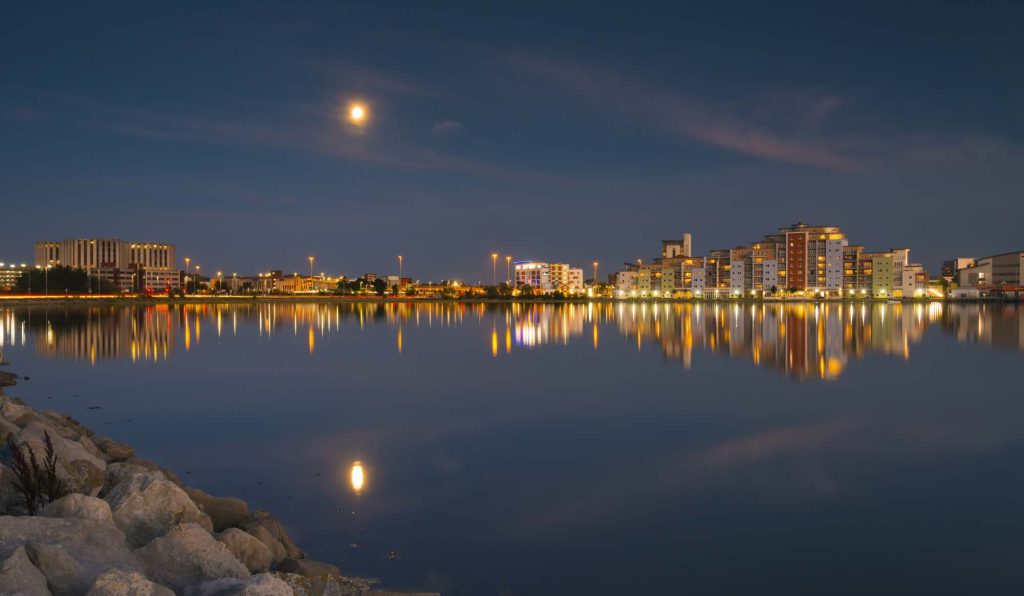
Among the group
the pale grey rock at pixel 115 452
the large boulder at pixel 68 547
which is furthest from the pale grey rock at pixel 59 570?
the pale grey rock at pixel 115 452

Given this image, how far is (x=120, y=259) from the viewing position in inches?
Result: 7392

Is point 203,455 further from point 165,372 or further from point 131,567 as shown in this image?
point 165,372

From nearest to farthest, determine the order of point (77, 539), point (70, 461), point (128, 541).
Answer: point (77, 539) < point (128, 541) < point (70, 461)

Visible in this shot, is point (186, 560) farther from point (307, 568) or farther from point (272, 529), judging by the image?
point (272, 529)

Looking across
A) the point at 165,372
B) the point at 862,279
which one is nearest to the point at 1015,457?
the point at 165,372

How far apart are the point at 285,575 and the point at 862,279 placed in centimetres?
13765

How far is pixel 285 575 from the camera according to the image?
16.9 feet

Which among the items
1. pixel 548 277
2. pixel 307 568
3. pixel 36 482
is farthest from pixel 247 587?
pixel 548 277

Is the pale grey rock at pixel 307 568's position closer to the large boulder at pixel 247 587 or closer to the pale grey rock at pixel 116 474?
the large boulder at pixel 247 587

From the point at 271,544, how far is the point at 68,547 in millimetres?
1781

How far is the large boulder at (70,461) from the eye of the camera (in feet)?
20.1

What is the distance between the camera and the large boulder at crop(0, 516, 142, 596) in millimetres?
4102

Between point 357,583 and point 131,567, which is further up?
point 131,567

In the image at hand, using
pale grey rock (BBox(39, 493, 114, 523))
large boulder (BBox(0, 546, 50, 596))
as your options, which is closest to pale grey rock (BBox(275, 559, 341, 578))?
pale grey rock (BBox(39, 493, 114, 523))
